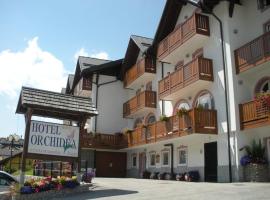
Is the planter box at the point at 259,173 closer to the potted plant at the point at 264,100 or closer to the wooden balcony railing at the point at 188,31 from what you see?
the potted plant at the point at 264,100

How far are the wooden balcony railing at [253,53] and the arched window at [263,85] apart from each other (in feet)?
3.96

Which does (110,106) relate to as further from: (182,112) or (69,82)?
(182,112)

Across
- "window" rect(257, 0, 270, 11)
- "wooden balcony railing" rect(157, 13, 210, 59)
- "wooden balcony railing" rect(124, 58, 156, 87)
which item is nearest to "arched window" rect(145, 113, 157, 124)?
"wooden balcony railing" rect(124, 58, 156, 87)

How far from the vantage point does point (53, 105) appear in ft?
52.4

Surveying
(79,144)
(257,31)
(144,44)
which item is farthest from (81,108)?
(144,44)

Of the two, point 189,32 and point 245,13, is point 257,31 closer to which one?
point 245,13

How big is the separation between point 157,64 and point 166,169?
882 centimetres

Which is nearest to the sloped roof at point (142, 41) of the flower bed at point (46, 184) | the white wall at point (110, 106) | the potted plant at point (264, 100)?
the white wall at point (110, 106)

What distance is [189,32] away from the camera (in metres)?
23.8

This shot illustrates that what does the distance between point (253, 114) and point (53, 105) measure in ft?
32.5

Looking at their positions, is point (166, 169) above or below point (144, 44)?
below

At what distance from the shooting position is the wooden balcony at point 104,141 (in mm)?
32959

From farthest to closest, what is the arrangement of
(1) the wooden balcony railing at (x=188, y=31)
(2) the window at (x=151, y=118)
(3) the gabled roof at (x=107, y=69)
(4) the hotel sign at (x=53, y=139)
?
(3) the gabled roof at (x=107, y=69)
(2) the window at (x=151, y=118)
(1) the wooden balcony railing at (x=188, y=31)
(4) the hotel sign at (x=53, y=139)

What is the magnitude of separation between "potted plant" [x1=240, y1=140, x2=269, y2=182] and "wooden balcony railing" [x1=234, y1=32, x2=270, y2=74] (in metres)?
4.15
